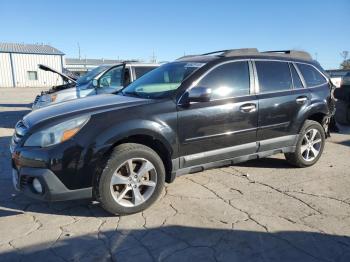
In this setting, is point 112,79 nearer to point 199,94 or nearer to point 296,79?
point 296,79

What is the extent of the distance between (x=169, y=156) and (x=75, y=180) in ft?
3.79

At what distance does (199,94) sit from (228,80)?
72 centimetres

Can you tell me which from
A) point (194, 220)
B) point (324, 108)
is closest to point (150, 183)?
point (194, 220)

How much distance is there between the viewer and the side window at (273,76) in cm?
530

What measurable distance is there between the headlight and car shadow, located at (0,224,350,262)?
38.0 inches

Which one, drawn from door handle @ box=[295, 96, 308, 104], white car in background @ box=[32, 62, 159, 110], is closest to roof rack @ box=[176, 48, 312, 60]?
door handle @ box=[295, 96, 308, 104]

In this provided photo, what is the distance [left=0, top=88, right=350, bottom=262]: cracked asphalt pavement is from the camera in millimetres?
3355

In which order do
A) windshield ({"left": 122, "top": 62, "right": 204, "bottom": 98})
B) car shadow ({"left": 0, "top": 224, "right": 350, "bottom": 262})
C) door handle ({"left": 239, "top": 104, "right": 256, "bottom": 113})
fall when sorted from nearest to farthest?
car shadow ({"left": 0, "top": 224, "right": 350, "bottom": 262})
windshield ({"left": 122, "top": 62, "right": 204, "bottom": 98})
door handle ({"left": 239, "top": 104, "right": 256, "bottom": 113})

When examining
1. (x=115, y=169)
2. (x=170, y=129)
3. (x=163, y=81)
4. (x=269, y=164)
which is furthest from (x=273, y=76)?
(x=115, y=169)

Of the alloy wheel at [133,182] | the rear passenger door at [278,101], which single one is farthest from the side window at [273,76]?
the alloy wheel at [133,182]

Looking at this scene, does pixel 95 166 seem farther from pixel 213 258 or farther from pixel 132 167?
pixel 213 258

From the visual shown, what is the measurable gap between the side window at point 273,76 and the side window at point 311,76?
369mm

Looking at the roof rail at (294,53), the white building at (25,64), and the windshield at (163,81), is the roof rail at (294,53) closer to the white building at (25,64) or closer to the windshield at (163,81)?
the windshield at (163,81)

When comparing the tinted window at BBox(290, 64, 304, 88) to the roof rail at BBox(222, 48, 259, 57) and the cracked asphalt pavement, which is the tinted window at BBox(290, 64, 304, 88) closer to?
the roof rail at BBox(222, 48, 259, 57)
